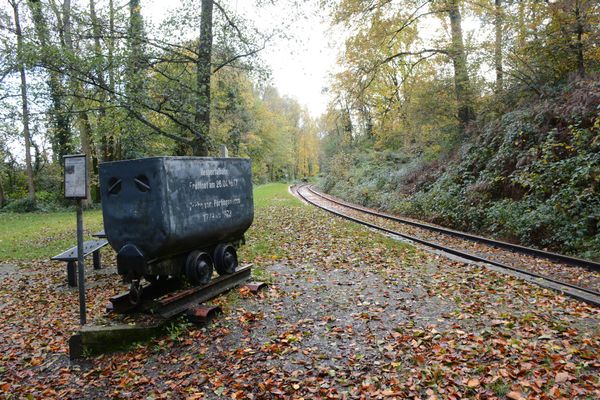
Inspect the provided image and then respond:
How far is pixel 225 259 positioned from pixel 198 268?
0.72 meters

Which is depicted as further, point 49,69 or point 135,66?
point 135,66

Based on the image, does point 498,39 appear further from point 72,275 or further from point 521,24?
point 72,275

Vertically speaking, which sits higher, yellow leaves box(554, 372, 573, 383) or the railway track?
the railway track

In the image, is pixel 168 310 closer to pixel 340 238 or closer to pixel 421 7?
pixel 340 238

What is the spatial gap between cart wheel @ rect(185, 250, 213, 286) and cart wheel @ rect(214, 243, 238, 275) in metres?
0.32

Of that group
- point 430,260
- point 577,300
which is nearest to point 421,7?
point 430,260

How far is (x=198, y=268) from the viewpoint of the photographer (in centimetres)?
566

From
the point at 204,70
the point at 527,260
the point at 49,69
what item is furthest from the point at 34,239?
the point at 527,260

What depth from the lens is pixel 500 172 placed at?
12.8m

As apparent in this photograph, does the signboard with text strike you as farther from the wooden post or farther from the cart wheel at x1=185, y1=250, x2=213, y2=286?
the cart wheel at x1=185, y1=250, x2=213, y2=286

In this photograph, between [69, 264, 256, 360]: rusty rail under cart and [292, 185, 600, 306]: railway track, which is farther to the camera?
[292, 185, 600, 306]: railway track

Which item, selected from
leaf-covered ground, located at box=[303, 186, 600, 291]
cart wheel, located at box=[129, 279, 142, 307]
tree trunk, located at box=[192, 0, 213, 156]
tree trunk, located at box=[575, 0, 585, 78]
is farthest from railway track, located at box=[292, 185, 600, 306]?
tree trunk, located at box=[575, 0, 585, 78]

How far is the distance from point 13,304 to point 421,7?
711 inches

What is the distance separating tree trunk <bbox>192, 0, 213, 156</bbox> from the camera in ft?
34.8
